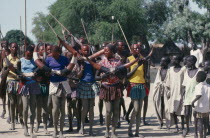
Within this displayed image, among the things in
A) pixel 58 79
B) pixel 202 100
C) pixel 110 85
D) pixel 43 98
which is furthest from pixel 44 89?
pixel 202 100

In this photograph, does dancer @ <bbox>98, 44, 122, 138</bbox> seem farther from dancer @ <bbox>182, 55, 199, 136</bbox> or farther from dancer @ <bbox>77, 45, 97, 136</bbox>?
dancer @ <bbox>182, 55, 199, 136</bbox>

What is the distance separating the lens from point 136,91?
980 centimetres

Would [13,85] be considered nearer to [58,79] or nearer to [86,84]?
[58,79]

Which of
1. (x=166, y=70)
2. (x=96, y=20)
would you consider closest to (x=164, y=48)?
(x=96, y=20)

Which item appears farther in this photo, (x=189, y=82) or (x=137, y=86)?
(x=137, y=86)

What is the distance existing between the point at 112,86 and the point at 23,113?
6.60 ft

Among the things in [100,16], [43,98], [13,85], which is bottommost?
[43,98]

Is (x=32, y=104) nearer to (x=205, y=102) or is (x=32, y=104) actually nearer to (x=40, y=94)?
(x=40, y=94)

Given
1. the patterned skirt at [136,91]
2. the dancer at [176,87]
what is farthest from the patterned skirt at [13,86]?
the dancer at [176,87]

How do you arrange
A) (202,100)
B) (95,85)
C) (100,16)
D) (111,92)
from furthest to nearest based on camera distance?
1. (100,16)
2. (95,85)
3. (111,92)
4. (202,100)

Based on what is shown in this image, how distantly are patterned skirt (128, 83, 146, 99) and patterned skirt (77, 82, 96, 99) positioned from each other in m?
0.84

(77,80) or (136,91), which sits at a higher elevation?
(77,80)

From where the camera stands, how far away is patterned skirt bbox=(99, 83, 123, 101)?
372 inches

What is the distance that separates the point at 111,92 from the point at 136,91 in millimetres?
631
